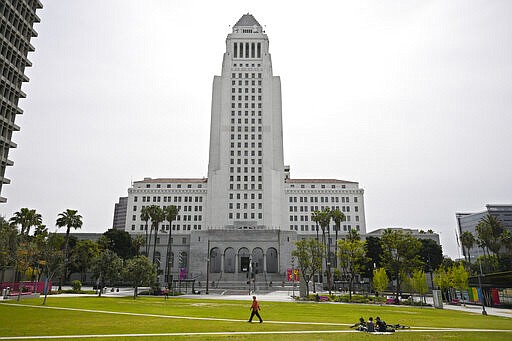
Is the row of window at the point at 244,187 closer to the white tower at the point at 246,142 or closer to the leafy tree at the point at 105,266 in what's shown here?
the white tower at the point at 246,142

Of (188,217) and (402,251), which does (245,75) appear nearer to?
(188,217)

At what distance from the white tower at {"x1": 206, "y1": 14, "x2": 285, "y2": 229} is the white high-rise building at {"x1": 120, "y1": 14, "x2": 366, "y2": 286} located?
0.90ft

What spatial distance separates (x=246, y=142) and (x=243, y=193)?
14.9 m

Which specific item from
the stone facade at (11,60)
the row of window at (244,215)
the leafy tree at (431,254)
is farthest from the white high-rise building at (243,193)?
the stone facade at (11,60)

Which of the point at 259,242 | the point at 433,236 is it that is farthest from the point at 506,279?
the point at 433,236

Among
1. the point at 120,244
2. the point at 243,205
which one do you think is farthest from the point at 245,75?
the point at 120,244

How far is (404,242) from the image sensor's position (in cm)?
5153

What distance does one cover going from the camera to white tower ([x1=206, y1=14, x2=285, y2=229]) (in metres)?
98.8

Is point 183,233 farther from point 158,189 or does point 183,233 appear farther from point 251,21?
point 251,21

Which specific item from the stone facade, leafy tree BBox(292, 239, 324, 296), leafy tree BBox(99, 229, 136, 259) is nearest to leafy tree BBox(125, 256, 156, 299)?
the stone facade

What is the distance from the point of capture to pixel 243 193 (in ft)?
327

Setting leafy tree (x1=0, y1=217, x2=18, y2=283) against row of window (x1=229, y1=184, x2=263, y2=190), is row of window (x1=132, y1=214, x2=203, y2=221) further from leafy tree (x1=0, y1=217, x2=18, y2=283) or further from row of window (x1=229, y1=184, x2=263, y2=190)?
leafy tree (x1=0, y1=217, x2=18, y2=283)

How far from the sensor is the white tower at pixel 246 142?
98.8 metres

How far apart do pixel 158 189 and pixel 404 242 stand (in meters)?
78.6
